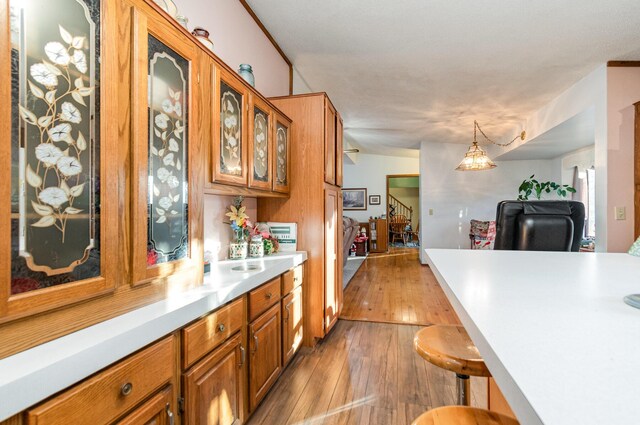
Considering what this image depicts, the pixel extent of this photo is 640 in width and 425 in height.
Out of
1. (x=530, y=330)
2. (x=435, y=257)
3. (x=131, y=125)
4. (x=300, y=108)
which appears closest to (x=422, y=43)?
(x=300, y=108)

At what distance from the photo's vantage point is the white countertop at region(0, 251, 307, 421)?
25.8 inches

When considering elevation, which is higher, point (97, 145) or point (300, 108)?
point (300, 108)

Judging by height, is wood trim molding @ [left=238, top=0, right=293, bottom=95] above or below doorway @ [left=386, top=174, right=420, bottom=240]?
above

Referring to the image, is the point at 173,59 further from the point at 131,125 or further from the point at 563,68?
the point at 563,68

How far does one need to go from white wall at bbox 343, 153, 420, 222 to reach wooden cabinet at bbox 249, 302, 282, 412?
684 cm

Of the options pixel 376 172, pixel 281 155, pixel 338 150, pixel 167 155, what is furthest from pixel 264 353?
pixel 376 172

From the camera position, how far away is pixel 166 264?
1.18 meters

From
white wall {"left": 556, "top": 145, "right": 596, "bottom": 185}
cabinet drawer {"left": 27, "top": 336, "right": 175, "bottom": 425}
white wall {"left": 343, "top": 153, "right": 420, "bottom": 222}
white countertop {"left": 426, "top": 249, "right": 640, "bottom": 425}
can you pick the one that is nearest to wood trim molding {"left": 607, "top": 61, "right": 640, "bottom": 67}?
white wall {"left": 556, "top": 145, "right": 596, "bottom": 185}

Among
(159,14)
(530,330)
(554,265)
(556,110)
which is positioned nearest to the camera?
(530,330)

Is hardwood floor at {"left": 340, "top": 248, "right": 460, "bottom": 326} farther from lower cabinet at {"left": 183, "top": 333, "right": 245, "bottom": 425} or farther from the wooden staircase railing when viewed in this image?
the wooden staircase railing

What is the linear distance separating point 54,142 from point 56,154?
30 millimetres

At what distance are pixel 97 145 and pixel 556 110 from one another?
14.6 feet

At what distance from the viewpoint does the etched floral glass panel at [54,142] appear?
0.73 meters

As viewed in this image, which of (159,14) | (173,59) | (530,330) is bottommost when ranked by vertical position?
(530,330)
